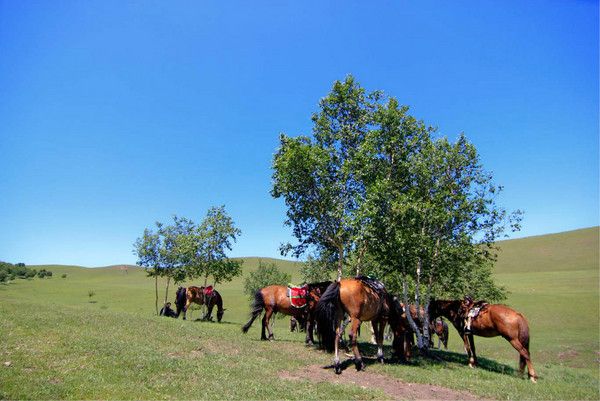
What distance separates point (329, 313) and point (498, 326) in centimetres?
808

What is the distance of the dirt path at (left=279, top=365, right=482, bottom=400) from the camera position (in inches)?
403

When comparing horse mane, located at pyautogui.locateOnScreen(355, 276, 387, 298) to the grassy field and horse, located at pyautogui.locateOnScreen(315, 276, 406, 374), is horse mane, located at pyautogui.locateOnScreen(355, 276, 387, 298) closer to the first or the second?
horse, located at pyautogui.locateOnScreen(315, 276, 406, 374)

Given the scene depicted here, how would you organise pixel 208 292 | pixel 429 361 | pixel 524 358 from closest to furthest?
pixel 524 358 < pixel 429 361 < pixel 208 292

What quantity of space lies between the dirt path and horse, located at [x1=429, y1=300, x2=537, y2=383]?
17.8 feet

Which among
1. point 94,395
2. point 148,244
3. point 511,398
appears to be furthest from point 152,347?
point 148,244

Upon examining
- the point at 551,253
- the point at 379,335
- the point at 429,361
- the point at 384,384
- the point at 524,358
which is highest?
the point at 551,253

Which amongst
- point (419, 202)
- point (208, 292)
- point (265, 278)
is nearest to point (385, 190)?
point (419, 202)

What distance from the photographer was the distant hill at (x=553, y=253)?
4232 inches

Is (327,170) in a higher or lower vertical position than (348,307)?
higher

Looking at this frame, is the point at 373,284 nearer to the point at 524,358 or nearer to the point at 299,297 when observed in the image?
the point at 299,297

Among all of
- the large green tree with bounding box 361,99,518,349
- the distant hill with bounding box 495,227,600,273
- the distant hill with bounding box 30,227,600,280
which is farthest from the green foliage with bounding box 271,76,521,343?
the distant hill with bounding box 495,227,600,273

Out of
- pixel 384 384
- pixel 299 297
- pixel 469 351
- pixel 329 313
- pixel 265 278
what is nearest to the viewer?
pixel 384 384

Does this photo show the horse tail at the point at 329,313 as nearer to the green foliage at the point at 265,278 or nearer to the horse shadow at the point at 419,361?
the horse shadow at the point at 419,361

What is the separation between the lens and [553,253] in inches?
4843
